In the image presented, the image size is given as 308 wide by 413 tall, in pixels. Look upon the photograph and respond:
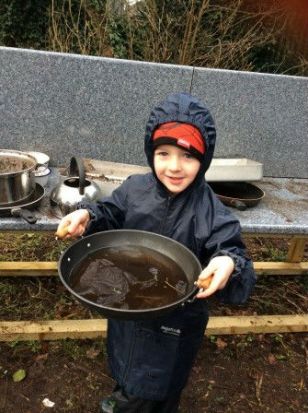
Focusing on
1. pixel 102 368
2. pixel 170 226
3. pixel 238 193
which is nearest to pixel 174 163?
pixel 170 226

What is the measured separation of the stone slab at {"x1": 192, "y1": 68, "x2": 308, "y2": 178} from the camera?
339 cm

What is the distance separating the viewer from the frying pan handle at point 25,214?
220 cm

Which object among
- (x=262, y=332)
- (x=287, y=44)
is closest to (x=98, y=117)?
(x=262, y=332)

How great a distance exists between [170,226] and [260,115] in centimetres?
214

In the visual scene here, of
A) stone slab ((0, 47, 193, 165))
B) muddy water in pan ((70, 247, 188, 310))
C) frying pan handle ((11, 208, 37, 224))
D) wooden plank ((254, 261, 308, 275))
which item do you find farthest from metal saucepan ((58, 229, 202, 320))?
wooden plank ((254, 261, 308, 275))

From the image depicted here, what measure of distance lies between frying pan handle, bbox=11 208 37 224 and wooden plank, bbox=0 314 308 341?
88cm

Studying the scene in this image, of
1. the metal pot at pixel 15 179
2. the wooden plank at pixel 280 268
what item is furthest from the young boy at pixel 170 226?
the wooden plank at pixel 280 268

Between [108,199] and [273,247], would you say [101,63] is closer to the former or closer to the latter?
[108,199]

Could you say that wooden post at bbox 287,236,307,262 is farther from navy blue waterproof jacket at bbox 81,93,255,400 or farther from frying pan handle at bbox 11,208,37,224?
frying pan handle at bbox 11,208,37,224

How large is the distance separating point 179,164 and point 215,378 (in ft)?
5.66

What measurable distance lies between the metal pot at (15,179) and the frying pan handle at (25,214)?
0.22 feet

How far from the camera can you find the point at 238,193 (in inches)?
119

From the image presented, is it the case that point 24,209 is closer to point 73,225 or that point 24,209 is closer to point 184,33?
point 73,225

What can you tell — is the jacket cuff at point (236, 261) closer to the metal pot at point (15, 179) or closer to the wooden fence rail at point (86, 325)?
the metal pot at point (15, 179)
